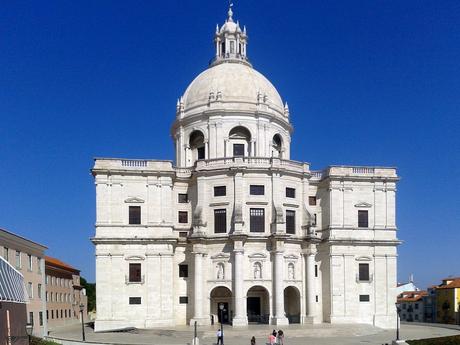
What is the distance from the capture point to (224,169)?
49375 mm

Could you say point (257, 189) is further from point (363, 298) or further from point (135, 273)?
point (363, 298)

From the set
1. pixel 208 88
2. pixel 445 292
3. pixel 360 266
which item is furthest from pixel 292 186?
pixel 445 292

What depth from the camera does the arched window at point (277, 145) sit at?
57.6 m

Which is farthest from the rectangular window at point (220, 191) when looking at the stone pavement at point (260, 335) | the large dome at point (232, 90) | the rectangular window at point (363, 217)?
the rectangular window at point (363, 217)

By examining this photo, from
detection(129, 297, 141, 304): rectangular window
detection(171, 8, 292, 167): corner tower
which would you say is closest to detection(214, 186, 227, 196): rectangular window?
detection(171, 8, 292, 167): corner tower

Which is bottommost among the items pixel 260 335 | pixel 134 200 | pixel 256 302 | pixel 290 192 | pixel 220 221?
pixel 260 335

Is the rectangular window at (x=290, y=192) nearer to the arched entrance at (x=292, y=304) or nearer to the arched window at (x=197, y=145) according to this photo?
the arched entrance at (x=292, y=304)

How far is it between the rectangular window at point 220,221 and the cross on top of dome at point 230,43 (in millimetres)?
20700

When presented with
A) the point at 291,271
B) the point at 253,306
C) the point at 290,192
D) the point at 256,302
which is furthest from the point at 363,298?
the point at 290,192

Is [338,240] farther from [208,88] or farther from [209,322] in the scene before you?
[208,88]

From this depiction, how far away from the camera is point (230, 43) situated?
2466 inches

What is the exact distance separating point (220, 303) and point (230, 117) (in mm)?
19382

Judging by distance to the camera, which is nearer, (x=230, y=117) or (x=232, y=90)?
(x=230, y=117)

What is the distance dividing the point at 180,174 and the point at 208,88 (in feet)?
36.4
